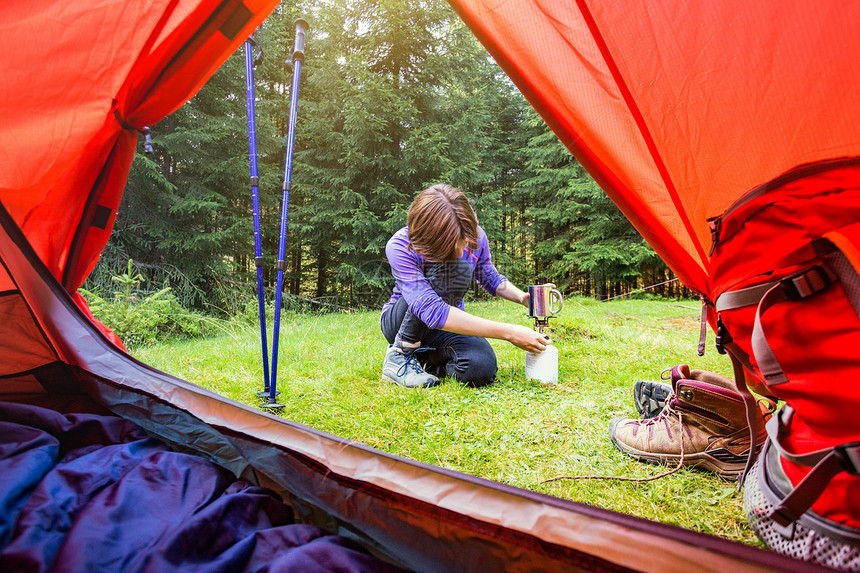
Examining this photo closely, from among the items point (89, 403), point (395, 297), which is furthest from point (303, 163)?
point (89, 403)

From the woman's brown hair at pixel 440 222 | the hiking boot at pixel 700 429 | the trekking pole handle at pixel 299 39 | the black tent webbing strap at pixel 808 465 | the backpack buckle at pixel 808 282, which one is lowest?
the hiking boot at pixel 700 429

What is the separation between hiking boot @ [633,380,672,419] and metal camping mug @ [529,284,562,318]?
540mm

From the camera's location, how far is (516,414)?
5.20ft

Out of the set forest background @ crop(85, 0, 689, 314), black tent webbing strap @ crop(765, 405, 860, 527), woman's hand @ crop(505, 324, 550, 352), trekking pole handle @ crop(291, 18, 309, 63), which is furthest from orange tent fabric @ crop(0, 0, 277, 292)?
forest background @ crop(85, 0, 689, 314)

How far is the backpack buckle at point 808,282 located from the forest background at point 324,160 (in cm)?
525

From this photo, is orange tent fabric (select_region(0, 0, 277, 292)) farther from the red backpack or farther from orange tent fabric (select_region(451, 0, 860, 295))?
the red backpack

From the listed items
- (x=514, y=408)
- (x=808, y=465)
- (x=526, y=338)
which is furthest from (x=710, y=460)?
(x=526, y=338)

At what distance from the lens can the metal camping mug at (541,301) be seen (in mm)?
1896

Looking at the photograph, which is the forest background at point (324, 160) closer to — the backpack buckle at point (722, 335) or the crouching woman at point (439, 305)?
the crouching woman at point (439, 305)

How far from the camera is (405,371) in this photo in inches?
80.7

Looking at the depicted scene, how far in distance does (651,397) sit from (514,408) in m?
0.51

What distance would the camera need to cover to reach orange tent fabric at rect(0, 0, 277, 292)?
1224 mm

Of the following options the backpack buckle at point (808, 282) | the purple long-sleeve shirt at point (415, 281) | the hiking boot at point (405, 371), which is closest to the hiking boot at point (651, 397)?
the backpack buckle at point (808, 282)

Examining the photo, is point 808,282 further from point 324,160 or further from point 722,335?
point 324,160
